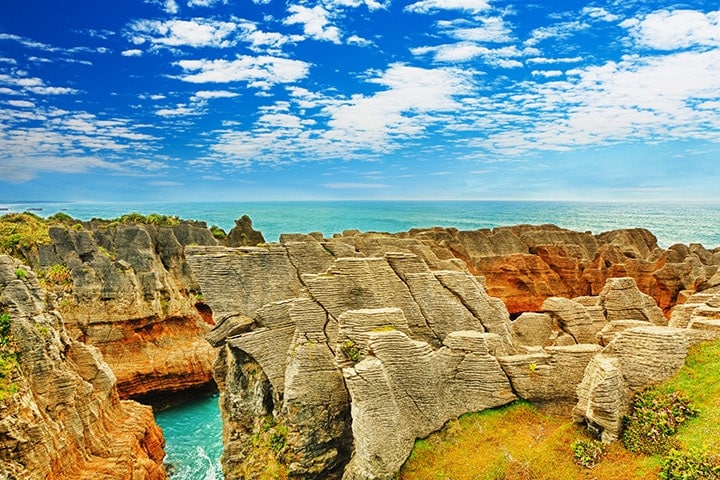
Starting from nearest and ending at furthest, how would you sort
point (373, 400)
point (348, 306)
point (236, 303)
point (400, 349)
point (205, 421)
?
1. point (373, 400)
2. point (400, 349)
3. point (348, 306)
4. point (236, 303)
5. point (205, 421)

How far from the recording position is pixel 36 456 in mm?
16000

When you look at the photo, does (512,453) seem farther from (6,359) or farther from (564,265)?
(564,265)

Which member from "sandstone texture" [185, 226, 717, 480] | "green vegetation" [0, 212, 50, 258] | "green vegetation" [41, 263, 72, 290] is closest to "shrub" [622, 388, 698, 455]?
"sandstone texture" [185, 226, 717, 480]

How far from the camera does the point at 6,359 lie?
16.9 metres

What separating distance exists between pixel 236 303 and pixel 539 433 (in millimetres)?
13232

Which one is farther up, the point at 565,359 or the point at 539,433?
the point at 565,359

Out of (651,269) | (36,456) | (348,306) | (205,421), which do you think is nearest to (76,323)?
(205,421)

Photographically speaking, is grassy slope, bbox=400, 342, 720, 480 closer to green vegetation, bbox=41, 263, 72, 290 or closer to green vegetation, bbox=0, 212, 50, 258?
green vegetation, bbox=41, 263, 72, 290

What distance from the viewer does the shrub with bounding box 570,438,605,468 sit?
43.8 ft

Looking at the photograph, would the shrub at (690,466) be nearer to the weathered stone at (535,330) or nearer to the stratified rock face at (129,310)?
the weathered stone at (535,330)

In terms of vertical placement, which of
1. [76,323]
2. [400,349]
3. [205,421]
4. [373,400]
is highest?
[400,349]

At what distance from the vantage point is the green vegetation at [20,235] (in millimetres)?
39688

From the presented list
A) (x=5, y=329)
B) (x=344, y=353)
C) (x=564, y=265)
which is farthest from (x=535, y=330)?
(x=564, y=265)

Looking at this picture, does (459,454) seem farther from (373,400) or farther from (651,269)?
(651,269)
